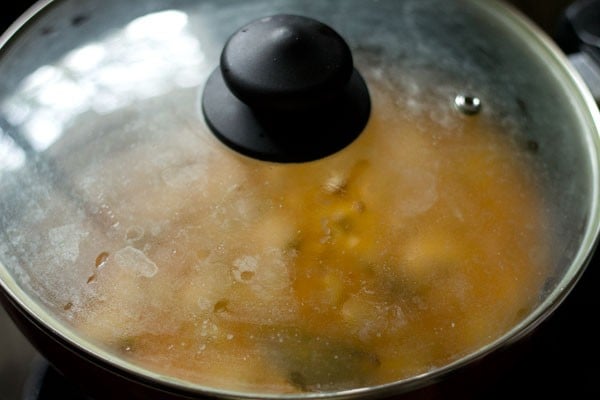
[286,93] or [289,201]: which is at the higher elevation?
[286,93]

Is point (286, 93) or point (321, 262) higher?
point (286, 93)

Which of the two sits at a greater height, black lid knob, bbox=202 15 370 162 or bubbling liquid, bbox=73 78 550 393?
black lid knob, bbox=202 15 370 162

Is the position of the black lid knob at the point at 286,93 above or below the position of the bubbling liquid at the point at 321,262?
above

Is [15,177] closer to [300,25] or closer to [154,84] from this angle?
[154,84]

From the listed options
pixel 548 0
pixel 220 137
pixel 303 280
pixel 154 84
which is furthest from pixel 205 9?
pixel 548 0
